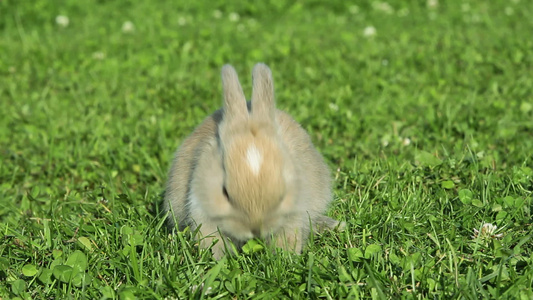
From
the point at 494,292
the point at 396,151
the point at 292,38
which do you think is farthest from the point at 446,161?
the point at 292,38

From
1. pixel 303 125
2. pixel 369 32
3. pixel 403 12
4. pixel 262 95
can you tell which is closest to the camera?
pixel 262 95

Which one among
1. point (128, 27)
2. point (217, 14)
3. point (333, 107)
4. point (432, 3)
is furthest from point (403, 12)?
point (333, 107)

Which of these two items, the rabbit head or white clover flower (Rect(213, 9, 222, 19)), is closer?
the rabbit head

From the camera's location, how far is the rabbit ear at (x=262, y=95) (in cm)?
288

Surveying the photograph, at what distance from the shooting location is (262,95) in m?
2.91

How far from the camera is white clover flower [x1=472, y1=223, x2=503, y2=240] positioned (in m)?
2.88

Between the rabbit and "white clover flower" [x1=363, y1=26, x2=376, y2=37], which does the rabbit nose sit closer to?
the rabbit

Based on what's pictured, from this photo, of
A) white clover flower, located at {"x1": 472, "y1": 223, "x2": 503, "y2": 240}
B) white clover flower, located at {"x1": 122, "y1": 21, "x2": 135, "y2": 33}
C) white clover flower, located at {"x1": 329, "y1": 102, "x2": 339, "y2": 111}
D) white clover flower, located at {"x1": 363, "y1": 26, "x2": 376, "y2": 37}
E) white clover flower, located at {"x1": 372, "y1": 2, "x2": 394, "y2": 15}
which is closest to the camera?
white clover flower, located at {"x1": 472, "y1": 223, "x2": 503, "y2": 240}

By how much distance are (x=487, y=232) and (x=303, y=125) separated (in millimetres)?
2321

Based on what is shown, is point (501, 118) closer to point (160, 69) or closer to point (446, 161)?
point (446, 161)

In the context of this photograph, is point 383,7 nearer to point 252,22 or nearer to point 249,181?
point 252,22

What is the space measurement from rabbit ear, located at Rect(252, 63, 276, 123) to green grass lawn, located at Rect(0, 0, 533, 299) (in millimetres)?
604

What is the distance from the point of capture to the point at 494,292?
2.42m

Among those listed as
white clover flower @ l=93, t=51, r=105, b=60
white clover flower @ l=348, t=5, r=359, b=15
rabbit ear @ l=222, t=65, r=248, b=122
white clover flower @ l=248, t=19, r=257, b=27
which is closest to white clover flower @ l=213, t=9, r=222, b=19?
white clover flower @ l=248, t=19, r=257, b=27
